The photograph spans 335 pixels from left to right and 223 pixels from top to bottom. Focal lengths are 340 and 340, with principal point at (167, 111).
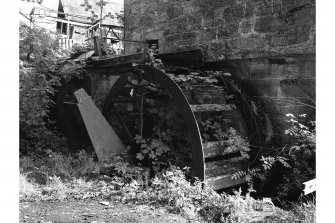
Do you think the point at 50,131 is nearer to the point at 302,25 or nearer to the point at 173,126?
the point at 173,126

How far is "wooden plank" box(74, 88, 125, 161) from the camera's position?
5.91 meters

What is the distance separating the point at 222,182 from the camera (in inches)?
190

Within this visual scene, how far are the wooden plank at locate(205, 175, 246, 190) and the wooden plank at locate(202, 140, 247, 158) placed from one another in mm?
327

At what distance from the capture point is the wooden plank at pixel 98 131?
591cm

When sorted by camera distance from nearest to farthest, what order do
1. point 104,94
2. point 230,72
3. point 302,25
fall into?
1. point 302,25
2. point 230,72
3. point 104,94

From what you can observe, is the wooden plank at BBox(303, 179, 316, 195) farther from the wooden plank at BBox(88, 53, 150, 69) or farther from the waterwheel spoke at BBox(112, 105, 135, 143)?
the waterwheel spoke at BBox(112, 105, 135, 143)

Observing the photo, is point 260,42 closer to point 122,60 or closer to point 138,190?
point 122,60

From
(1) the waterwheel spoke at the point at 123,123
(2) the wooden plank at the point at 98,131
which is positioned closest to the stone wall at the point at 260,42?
(1) the waterwheel spoke at the point at 123,123

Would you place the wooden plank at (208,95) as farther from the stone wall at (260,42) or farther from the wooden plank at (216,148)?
the wooden plank at (216,148)

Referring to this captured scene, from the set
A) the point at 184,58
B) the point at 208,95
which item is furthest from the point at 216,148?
the point at 184,58

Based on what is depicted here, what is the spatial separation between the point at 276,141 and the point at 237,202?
1.76 m
